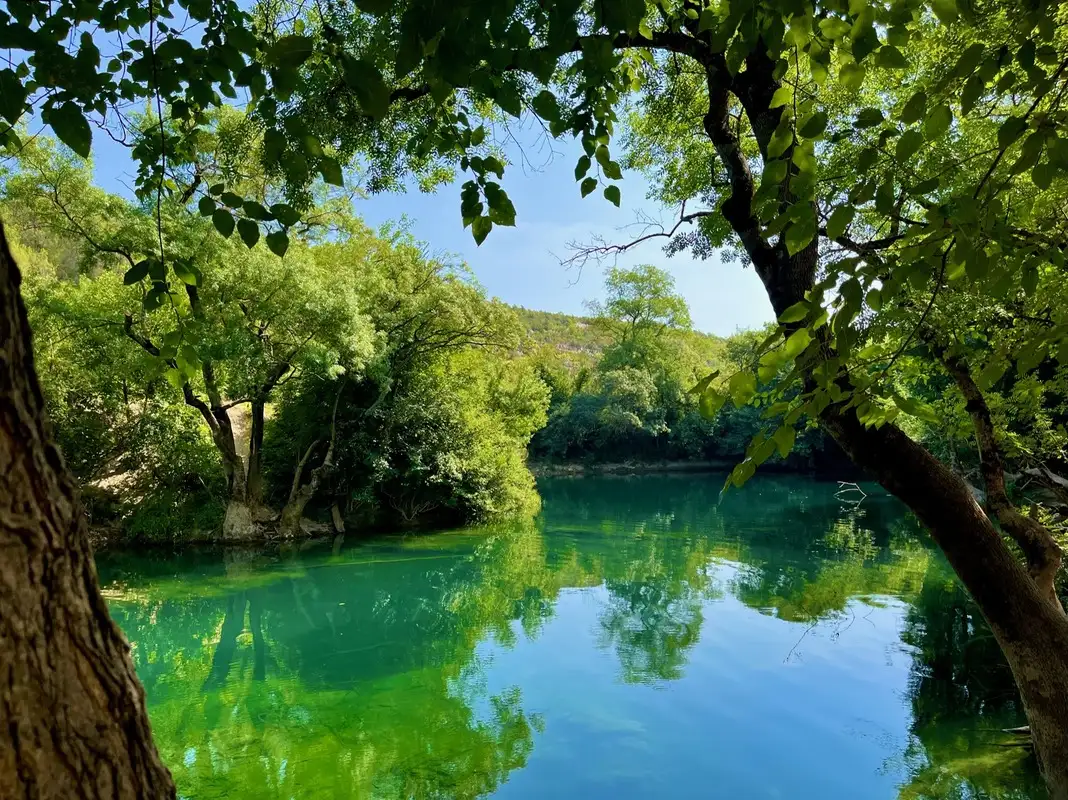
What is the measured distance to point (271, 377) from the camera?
523 inches

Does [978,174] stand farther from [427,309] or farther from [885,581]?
[427,309]

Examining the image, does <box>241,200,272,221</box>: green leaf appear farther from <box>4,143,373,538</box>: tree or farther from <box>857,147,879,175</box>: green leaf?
<box>4,143,373,538</box>: tree

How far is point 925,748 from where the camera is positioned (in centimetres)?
566

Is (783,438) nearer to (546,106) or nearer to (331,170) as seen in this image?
(546,106)

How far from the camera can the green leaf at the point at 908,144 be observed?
1065 mm

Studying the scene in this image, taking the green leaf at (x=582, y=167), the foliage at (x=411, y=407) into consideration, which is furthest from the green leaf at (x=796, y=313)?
the foliage at (x=411, y=407)

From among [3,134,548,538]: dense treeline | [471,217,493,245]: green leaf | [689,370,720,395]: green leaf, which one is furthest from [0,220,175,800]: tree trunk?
[3,134,548,538]: dense treeline

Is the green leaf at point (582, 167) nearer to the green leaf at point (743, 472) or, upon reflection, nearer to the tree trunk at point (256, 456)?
the green leaf at point (743, 472)

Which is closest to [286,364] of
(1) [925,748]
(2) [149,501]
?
(2) [149,501]

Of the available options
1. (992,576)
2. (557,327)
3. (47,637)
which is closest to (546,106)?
(47,637)

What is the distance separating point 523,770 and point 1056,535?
532 centimetres

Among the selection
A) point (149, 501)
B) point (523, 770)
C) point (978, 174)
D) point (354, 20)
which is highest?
point (354, 20)

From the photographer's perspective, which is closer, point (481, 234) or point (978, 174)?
point (481, 234)

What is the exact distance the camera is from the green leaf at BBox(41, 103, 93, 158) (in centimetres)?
124
